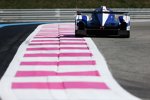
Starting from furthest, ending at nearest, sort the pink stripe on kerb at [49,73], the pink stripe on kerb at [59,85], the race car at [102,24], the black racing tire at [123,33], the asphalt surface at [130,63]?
the black racing tire at [123,33] < the race car at [102,24] < the pink stripe on kerb at [49,73] < the asphalt surface at [130,63] < the pink stripe on kerb at [59,85]

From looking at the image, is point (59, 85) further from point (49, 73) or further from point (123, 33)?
point (123, 33)

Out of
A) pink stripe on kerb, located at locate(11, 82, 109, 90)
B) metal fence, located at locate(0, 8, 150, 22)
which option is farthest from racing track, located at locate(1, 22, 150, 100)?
metal fence, located at locate(0, 8, 150, 22)

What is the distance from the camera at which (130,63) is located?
10.8m

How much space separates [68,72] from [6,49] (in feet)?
16.0

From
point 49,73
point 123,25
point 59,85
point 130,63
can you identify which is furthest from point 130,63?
point 123,25

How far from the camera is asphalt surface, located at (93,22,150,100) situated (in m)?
8.09

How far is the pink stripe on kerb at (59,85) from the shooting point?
7.84 meters

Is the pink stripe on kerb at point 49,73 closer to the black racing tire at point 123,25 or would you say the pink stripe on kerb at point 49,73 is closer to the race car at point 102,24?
the race car at point 102,24

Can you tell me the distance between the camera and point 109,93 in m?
7.41

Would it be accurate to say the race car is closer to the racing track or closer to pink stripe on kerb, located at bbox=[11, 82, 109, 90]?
the racing track

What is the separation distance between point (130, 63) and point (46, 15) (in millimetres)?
22733

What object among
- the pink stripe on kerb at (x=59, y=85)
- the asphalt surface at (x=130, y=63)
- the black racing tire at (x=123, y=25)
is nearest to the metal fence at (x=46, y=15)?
the black racing tire at (x=123, y=25)

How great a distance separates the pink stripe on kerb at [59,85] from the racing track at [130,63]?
18.0 inches
